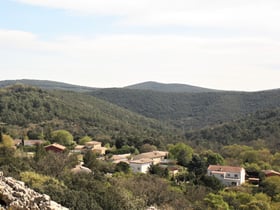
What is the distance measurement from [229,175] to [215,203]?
15997 millimetres

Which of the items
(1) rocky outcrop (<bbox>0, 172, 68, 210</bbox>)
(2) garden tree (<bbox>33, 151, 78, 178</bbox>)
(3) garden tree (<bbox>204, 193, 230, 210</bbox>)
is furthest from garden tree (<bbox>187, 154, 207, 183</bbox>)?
(1) rocky outcrop (<bbox>0, 172, 68, 210</bbox>)

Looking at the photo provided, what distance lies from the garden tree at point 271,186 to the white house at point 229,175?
403cm

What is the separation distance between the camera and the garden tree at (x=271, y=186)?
4766 cm

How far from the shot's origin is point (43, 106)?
107 m

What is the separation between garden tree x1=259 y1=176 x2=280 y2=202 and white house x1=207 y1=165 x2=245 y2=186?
403 cm

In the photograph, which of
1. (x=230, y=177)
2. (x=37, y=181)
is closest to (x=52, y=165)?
(x=37, y=181)

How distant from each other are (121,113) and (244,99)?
7310 centimetres

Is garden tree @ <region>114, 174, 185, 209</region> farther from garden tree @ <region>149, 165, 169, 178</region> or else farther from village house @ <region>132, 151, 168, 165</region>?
village house @ <region>132, 151, 168, 165</region>

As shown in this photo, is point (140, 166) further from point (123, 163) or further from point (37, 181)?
point (37, 181)

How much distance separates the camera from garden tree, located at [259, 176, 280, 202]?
1876 inches

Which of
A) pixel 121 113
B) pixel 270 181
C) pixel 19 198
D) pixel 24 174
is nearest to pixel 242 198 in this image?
pixel 270 181

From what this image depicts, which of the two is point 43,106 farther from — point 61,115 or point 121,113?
point 121,113

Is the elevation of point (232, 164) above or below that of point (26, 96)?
below

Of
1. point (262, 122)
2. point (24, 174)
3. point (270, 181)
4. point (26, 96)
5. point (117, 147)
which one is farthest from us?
point (26, 96)
